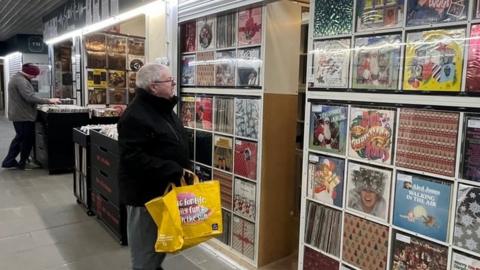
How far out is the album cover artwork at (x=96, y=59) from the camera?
674cm

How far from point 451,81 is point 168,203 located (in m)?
1.59

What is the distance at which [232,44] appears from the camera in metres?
3.39

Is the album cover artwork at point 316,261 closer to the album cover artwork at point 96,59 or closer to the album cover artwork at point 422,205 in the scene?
the album cover artwork at point 422,205

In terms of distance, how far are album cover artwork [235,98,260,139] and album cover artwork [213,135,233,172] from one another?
175 mm

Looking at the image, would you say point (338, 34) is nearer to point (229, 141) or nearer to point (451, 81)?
point (451, 81)

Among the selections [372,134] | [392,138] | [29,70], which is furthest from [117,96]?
[392,138]

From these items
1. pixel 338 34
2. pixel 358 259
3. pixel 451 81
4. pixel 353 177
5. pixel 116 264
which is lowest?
pixel 116 264

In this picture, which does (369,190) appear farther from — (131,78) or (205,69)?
(131,78)

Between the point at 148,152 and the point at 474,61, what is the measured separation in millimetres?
1784

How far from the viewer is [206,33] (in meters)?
3.69

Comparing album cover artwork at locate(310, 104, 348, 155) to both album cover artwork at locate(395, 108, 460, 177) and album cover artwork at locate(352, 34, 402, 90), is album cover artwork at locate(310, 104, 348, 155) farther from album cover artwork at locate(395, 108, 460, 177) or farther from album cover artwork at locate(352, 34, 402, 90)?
album cover artwork at locate(395, 108, 460, 177)

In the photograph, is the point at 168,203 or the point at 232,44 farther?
the point at 232,44

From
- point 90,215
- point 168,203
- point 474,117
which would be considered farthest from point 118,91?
point 474,117

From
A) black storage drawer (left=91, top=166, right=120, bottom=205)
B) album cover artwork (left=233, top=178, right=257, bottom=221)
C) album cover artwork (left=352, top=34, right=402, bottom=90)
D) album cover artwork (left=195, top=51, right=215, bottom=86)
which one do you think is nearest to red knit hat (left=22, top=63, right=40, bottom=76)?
black storage drawer (left=91, top=166, right=120, bottom=205)
